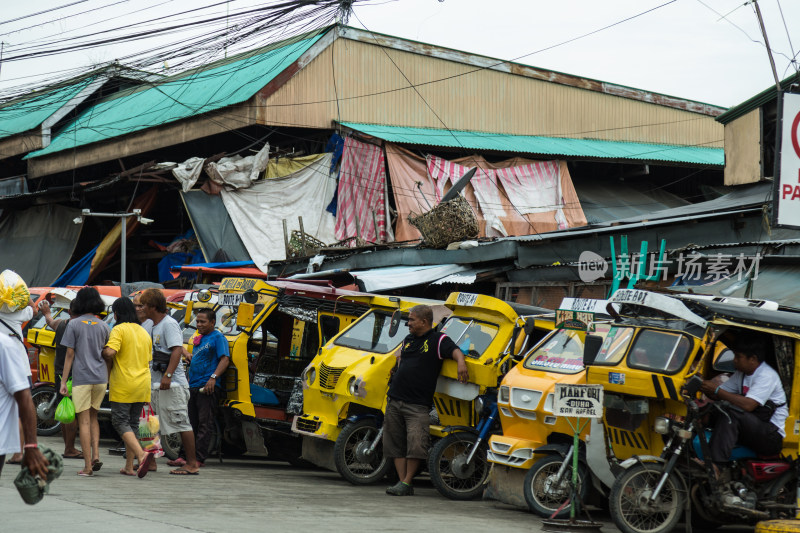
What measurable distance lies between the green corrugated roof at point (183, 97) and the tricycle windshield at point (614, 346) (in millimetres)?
19592

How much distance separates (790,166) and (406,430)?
5538 millimetres

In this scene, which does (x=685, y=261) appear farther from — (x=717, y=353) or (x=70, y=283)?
(x=70, y=283)

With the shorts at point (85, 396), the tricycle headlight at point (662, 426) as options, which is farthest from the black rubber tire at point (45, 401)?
the tricycle headlight at point (662, 426)

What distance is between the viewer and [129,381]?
9.55 meters

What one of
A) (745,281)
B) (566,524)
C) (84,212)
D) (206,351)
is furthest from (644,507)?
(84,212)

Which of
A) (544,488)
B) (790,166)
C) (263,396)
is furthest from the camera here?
(263,396)

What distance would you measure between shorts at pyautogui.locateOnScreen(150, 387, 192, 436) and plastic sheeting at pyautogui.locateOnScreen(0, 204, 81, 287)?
24.3 meters

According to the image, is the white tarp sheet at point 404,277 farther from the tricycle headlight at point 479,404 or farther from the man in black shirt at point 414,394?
the tricycle headlight at point 479,404

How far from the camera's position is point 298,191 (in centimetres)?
2795

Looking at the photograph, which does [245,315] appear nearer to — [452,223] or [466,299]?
[466,299]

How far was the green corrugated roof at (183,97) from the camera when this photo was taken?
92.5 ft

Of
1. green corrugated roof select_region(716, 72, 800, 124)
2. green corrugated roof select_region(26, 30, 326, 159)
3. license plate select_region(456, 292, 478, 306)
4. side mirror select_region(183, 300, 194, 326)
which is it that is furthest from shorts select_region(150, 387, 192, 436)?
green corrugated roof select_region(26, 30, 326, 159)

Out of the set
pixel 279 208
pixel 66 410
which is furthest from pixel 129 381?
pixel 279 208

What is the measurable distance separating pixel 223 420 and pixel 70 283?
71.3 feet
